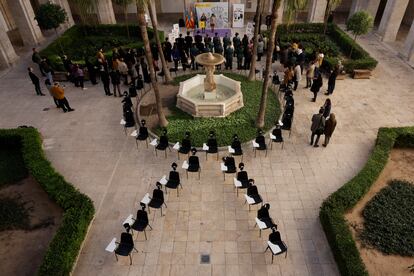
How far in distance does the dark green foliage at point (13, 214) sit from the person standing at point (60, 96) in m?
5.37

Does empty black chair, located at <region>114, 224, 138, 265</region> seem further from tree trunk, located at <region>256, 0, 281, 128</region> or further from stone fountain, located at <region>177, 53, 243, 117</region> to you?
tree trunk, located at <region>256, 0, 281, 128</region>

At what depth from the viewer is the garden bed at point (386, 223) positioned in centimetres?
873

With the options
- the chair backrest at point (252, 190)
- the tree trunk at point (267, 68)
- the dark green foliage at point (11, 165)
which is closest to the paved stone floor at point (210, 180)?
the chair backrest at point (252, 190)

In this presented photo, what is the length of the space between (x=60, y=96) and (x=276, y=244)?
37.9ft

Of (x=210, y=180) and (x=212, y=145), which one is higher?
(x=212, y=145)

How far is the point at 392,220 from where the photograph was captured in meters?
9.69

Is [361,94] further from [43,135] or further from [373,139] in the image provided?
[43,135]

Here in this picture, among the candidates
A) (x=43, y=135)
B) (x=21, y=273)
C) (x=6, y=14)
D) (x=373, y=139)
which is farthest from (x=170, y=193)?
(x=6, y=14)

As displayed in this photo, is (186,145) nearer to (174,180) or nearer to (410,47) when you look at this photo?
(174,180)

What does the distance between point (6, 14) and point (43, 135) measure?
16922mm

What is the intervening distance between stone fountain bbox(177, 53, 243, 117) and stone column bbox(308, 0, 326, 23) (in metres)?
12.7

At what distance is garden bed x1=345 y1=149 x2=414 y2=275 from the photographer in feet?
28.7

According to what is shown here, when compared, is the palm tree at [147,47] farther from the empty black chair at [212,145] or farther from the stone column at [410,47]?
the stone column at [410,47]

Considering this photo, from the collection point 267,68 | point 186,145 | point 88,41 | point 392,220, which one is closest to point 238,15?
point 88,41
